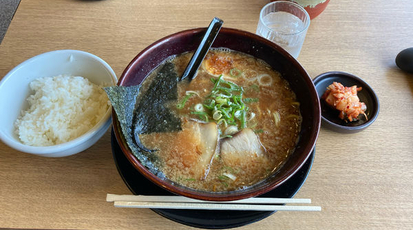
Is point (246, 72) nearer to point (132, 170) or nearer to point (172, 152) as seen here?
point (172, 152)

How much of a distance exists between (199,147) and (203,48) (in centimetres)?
45

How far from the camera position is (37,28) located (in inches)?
63.2

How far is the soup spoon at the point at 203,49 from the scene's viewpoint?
4.09 ft

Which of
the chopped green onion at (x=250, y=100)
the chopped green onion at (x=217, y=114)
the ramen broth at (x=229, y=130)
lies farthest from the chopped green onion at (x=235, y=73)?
the chopped green onion at (x=217, y=114)

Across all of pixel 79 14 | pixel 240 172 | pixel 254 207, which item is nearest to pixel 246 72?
pixel 240 172

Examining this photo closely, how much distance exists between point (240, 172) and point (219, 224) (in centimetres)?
21

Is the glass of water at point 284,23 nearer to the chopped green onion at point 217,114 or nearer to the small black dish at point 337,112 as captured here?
the small black dish at point 337,112

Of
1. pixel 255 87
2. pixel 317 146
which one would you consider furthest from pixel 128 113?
pixel 317 146

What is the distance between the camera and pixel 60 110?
46.2 inches

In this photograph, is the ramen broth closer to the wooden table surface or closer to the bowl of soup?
the bowl of soup

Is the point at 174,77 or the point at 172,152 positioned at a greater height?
the point at 174,77

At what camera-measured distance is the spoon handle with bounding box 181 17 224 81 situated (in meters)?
1.25

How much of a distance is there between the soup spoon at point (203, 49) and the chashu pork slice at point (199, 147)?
255mm

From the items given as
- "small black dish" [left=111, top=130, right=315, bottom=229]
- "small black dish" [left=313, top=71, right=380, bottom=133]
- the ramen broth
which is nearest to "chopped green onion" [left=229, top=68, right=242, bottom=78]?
the ramen broth
